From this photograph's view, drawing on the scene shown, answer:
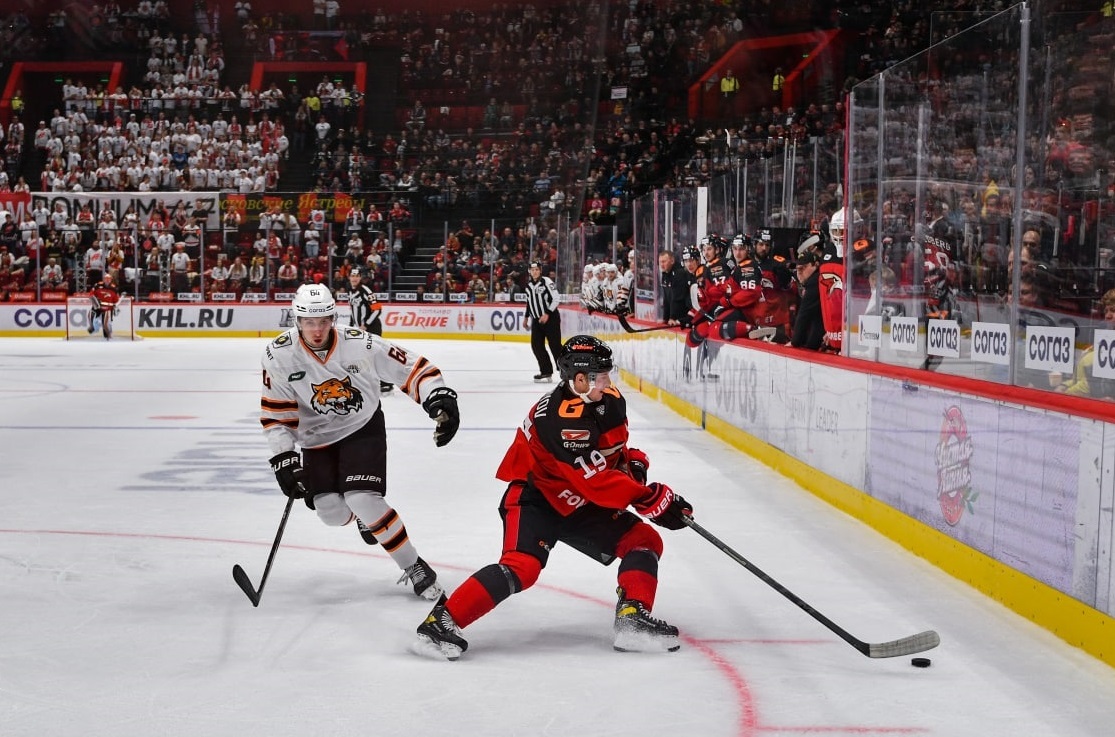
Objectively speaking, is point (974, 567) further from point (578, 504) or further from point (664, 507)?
point (578, 504)

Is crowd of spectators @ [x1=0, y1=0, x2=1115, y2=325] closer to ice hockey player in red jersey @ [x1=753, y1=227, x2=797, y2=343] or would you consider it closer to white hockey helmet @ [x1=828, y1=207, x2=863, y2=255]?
ice hockey player in red jersey @ [x1=753, y1=227, x2=797, y2=343]

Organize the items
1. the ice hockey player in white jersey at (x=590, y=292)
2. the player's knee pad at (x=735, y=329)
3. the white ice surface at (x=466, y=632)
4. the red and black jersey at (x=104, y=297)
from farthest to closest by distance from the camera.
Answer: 1. the red and black jersey at (x=104, y=297)
2. the ice hockey player in white jersey at (x=590, y=292)
3. the player's knee pad at (x=735, y=329)
4. the white ice surface at (x=466, y=632)

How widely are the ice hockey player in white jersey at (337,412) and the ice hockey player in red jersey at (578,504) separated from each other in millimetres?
567

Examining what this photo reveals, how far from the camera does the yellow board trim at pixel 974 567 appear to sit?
399 cm

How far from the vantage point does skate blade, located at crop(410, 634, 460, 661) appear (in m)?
3.86

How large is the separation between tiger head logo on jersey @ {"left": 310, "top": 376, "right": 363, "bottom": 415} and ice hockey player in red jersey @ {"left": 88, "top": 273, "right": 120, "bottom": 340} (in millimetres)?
22131

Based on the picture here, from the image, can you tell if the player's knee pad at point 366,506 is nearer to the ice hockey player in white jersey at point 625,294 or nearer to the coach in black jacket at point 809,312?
the coach in black jacket at point 809,312

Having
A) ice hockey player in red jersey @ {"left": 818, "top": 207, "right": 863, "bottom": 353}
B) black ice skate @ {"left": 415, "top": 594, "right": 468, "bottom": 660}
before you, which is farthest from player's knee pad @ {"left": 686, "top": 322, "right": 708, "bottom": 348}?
black ice skate @ {"left": 415, "top": 594, "right": 468, "bottom": 660}

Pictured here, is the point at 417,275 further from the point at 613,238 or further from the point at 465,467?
the point at 465,467

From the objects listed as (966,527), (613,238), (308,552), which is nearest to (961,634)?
(966,527)

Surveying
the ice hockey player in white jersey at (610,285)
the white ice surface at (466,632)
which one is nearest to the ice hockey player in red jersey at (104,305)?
the ice hockey player in white jersey at (610,285)

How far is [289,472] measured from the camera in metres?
4.59

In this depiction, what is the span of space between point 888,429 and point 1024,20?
6.56 ft

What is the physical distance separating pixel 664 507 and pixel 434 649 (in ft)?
2.83
